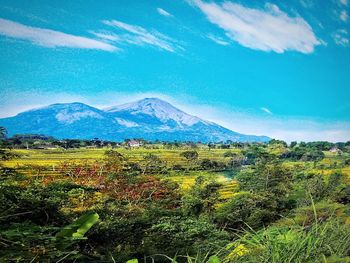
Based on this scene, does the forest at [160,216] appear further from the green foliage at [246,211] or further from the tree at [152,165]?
the tree at [152,165]

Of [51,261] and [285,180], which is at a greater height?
[51,261]

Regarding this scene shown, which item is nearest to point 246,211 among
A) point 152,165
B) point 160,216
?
point 160,216

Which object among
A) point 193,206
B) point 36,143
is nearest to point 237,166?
point 36,143

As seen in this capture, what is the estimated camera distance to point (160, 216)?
53.1 ft

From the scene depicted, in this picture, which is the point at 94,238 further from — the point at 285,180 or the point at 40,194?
the point at 285,180

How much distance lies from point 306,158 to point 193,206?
45577 mm

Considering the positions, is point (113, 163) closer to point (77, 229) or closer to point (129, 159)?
point (129, 159)

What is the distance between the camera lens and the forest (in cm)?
106

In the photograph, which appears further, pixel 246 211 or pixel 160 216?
pixel 246 211

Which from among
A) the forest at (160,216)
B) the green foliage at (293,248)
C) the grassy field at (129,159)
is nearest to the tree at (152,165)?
the forest at (160,216)

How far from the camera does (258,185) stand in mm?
32188

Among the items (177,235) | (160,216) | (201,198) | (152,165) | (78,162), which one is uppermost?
(78,162)

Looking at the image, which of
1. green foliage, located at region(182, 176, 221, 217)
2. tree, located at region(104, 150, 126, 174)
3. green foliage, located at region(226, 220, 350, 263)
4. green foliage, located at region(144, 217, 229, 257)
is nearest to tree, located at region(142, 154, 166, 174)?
green foliage, located at region(182, 176, 221, 217)

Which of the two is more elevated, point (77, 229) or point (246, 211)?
point (77, 229)
